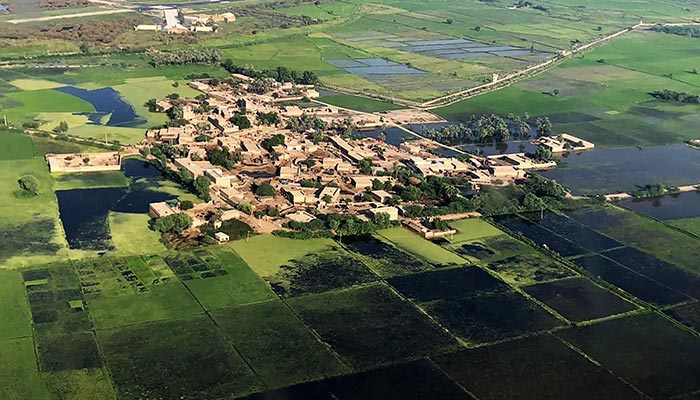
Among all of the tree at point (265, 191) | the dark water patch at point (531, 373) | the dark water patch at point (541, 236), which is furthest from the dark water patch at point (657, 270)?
the tree at point (265, 191)

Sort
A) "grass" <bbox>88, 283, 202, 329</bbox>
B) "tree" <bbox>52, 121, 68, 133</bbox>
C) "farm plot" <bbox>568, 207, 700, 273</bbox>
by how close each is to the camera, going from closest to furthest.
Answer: "grass" <bbox>88, 283, 202, 329</bbox> < "farm plot" <bbox>568, 207, 700, 273</bbox> < "tree" <bbox>52, 121, 68, 133</bbox>

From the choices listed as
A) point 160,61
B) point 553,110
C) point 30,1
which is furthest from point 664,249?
point 30,1

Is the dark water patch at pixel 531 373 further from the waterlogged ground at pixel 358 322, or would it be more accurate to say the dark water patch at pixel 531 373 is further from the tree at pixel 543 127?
the tree at pixel 543 127

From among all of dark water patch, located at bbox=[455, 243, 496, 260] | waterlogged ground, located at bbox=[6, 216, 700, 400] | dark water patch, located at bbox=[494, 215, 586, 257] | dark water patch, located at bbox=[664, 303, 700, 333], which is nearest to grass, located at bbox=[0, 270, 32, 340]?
waterlogged ground, located at bbox=[6, 216, 700, 400]

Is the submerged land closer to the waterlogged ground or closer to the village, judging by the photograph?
the waterlogged ground

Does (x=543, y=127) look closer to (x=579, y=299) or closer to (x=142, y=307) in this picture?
(x=579, y=299)

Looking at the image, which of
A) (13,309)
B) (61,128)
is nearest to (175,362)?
(13,309)

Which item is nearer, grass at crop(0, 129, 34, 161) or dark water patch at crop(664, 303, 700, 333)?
dark water patch at crop(664, 303, 700, 333)
